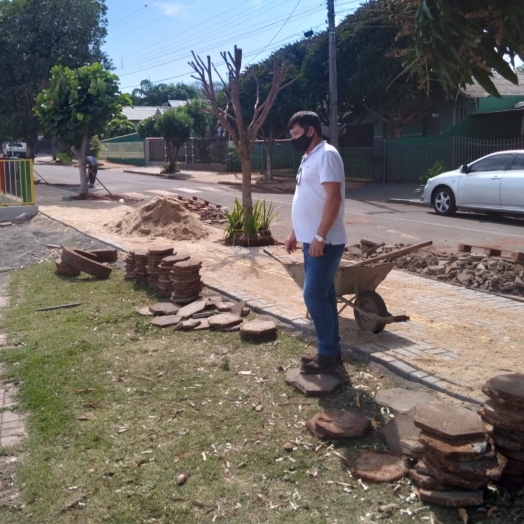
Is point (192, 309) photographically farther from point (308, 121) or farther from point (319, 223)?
point (308, 121)

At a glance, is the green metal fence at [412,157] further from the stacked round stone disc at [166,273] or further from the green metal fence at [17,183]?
the stacked round stone disc at [166,273]

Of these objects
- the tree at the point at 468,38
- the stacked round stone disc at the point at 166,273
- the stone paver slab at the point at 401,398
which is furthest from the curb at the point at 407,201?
the tree at the point at 468,38

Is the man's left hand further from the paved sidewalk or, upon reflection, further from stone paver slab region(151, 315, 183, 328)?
stone paver slab region(151, 315, 183, 328)

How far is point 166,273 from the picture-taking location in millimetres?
8039

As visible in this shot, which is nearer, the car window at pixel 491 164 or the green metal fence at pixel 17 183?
the car window at pixel 491 164

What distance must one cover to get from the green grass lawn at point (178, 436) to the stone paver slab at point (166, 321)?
0.10 meters

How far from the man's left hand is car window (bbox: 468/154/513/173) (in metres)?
11.8

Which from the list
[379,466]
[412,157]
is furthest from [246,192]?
[412,157]

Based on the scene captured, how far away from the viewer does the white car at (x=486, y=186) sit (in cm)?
1512

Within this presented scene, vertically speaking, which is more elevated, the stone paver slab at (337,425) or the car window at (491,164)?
the car window at (491,164)

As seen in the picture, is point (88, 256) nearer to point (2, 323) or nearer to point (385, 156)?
point (2, 323)

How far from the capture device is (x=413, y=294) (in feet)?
26.4

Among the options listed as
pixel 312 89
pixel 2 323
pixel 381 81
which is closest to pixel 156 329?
pixel 2 323

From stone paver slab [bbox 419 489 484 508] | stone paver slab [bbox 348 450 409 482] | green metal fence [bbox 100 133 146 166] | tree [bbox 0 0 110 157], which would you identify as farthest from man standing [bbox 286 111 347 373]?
green metal fence [bbox 100 133 146 166]
